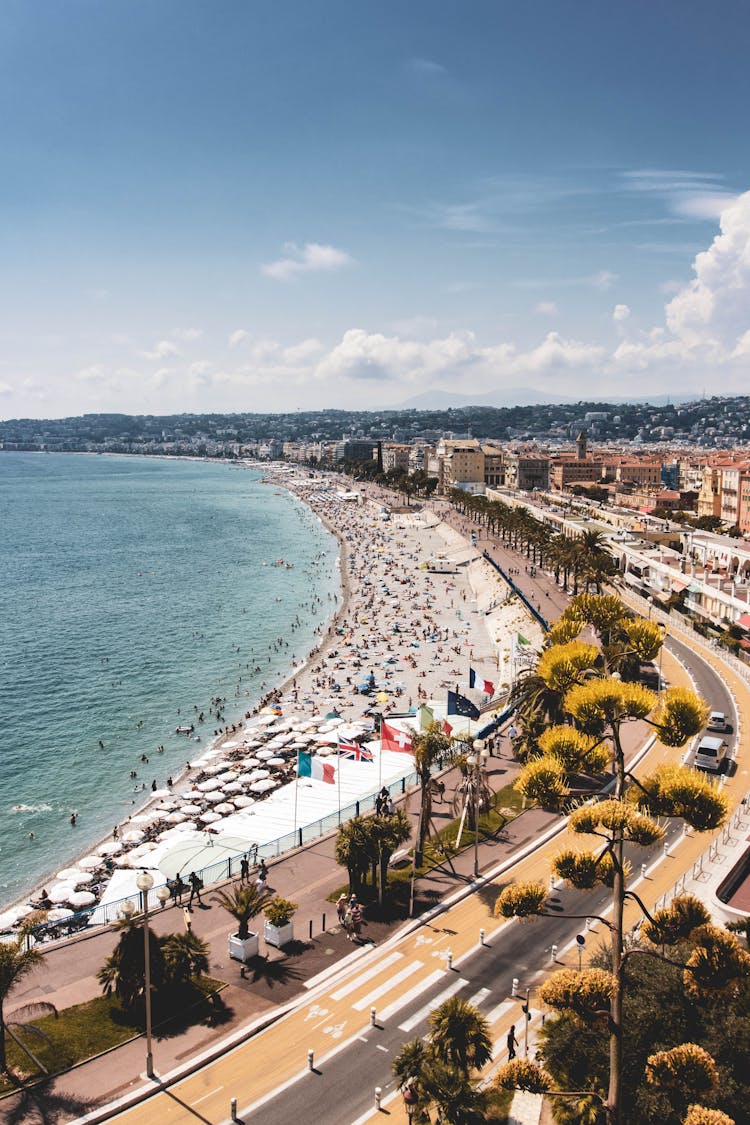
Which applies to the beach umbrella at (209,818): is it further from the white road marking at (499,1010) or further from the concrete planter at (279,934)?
the white road marking at (499,1010)

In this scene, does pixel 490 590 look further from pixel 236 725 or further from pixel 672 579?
pixel 236 725

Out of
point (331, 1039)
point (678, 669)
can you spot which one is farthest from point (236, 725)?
point (331, 1039)

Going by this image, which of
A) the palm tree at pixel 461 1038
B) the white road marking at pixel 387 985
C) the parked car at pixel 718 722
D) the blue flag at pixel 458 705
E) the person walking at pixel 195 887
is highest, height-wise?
the palm tree at pixel 461 1038

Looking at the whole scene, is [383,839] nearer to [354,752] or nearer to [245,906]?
[245,906]

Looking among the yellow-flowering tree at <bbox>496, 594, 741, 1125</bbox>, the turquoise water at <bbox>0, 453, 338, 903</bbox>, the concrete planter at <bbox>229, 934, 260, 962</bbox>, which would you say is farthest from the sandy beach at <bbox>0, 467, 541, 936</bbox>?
the yellow-flowering tree at <bbox>496, 594, 741, 1125</bbox>

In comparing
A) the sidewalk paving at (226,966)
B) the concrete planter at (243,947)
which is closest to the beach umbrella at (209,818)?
the sidewalk paving at (226,966)
